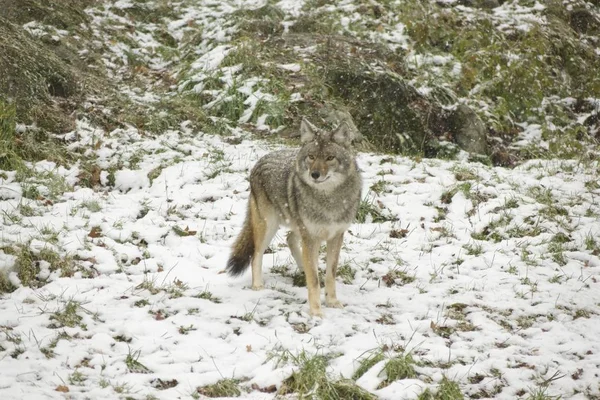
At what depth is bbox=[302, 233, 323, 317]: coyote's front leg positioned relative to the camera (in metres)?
4.77

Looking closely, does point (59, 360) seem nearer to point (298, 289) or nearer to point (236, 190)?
point (298, 289)

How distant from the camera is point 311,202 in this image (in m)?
4.87

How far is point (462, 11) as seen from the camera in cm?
1326

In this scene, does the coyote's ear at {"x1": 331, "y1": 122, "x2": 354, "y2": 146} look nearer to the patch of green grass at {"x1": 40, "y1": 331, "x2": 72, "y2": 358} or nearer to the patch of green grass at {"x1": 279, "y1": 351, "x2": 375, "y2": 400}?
the patch of green grass at {"x1": 279, "y1": 351, "x2": 375, "y2": 400}

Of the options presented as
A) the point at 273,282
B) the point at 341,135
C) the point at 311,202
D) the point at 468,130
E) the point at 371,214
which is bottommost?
the point at 273,282

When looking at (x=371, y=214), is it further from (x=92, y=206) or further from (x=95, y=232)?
(x=92, y=206)

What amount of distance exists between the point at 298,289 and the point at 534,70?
9.04 m

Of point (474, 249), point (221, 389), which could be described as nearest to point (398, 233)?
point (474, 249)

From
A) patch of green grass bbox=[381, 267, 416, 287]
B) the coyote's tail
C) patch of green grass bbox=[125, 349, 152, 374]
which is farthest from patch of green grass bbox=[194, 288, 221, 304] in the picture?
patch of green grass bbox=[381, 267, 416, 287]

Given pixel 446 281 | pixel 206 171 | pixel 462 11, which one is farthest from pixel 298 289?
pixel 462 11

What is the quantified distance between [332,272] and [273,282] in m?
0.78

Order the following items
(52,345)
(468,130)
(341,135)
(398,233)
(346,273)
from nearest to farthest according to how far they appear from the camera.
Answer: (52,345) < (341,135) < (346,273) < (398,233) < (468,130)

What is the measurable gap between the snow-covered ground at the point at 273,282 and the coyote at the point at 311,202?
0.99 ft

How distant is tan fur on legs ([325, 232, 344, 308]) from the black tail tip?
90 cm
